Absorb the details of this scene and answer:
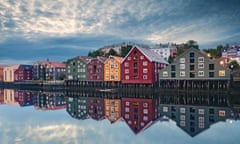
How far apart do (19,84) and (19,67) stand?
42.7ft

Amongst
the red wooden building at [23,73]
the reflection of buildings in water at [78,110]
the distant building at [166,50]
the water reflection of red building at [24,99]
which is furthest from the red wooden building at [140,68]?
the red wooden building at [23,73]

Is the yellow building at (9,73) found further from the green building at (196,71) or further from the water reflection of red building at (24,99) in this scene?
the green building at (196,71)

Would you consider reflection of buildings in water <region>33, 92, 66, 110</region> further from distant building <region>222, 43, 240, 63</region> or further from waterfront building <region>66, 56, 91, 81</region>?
distant building <region>222, 43, 240, 63</region>

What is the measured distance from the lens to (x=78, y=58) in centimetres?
6869

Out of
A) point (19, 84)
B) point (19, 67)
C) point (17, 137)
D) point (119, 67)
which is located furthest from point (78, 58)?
point (17, 137)

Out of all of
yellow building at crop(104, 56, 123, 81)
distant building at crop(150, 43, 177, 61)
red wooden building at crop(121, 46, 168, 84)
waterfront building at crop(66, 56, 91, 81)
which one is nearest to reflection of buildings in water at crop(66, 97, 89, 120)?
red wooden building at crop(121, 46, 168, 84)

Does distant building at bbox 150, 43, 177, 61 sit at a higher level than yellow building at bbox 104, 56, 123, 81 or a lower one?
higher

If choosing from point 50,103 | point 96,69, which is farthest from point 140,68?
point 50,103

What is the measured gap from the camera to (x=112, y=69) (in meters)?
58.8

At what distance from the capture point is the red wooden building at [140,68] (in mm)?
50625

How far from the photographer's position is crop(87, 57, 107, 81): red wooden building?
61528 millimetres

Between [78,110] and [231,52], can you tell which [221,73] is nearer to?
[78,110]

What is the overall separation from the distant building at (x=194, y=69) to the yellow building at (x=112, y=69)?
13292 mm

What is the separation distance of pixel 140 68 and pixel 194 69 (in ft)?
43.4
